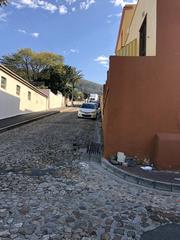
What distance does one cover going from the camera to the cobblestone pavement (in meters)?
3.57

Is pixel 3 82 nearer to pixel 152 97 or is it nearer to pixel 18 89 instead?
pixel 18 89

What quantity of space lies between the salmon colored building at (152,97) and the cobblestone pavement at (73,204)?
4.11ft

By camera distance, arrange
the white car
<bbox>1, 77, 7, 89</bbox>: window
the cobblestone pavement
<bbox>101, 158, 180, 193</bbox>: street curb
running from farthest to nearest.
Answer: the white car < <bbox>1, 77, 7, 89</bbox>: window < <bbox>101, 158, 180, 193</bbox>: street curb < the cobblestone pavement

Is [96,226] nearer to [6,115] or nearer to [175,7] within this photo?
[175,7]

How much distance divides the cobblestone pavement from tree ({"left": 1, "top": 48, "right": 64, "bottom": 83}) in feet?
163

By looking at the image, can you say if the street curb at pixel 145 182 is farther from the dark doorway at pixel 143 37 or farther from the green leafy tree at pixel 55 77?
the green leafy tree at pixel 55 77

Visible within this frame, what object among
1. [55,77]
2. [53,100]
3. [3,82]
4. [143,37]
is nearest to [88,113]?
[3,82]

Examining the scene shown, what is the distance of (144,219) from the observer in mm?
3975

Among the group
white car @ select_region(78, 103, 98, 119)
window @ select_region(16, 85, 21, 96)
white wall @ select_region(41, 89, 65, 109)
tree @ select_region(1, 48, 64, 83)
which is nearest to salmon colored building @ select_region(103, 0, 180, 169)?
white car @ select_region(78, 103, 98, 119)

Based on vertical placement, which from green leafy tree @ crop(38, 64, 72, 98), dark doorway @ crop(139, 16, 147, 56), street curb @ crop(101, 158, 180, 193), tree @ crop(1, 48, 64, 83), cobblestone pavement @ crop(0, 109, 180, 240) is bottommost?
cobblestone pavement @ crop(0, 109, 180, 240)

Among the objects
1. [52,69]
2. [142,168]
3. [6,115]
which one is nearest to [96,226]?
[142,168]

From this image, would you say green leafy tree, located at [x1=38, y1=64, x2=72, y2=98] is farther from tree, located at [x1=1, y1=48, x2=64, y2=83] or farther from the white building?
the white building

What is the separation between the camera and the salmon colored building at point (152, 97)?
6676mm

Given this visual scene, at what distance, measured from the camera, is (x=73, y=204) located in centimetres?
445
